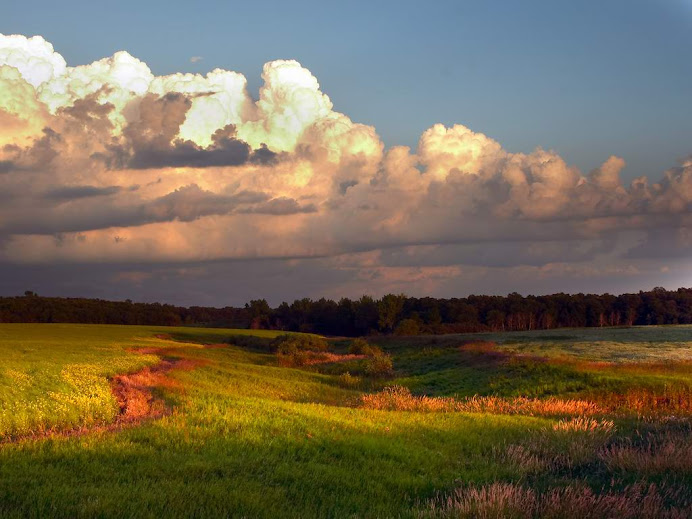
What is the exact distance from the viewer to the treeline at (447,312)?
133625mm

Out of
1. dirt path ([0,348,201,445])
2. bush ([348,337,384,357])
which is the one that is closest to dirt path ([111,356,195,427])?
dirt path ([0,348,201,445])

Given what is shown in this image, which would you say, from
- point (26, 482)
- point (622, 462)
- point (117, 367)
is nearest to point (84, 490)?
point (26, 482)

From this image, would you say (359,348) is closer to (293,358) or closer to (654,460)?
(293,358)

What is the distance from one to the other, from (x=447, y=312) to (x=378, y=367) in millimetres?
88482

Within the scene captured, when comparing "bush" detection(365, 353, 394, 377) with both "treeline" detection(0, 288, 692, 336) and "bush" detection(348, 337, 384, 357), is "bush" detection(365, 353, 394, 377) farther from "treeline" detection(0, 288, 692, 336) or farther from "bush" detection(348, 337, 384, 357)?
"treeline" detection(0, 288, 692, 336)

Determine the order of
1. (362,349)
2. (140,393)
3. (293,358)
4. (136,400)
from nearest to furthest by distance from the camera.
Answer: (136,400), (140,393), (293,358), (362,349)

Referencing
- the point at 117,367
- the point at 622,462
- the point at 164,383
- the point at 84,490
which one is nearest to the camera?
the point at 84,490

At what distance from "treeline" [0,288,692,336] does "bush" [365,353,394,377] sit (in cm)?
7202

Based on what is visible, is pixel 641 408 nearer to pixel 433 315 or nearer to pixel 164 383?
pixel 164 383

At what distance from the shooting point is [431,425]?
18.5 m

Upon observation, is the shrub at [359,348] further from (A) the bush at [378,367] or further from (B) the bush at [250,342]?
(B) the bush at [250,342]

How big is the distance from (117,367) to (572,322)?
119 meters

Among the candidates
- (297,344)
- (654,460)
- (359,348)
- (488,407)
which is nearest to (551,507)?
(654,460)

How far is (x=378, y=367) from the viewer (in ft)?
182
